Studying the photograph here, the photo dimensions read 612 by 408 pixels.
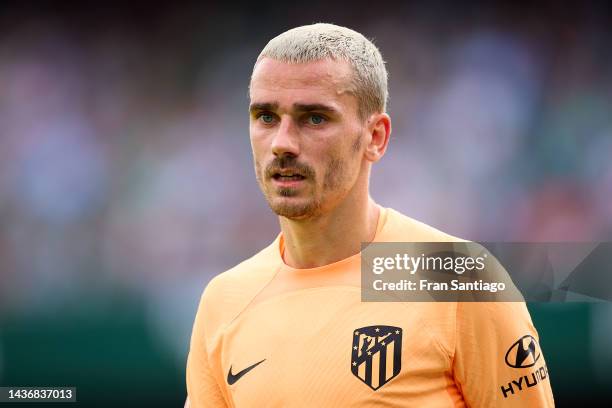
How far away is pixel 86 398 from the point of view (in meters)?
8.41

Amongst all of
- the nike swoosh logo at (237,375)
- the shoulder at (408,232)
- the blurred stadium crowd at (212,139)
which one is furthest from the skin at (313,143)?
the blurred stadium crowd at (212,139)

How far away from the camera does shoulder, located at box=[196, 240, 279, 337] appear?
10.5 ft

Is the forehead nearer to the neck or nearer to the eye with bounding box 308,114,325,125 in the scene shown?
the eye with bounding box 308,114,325,125

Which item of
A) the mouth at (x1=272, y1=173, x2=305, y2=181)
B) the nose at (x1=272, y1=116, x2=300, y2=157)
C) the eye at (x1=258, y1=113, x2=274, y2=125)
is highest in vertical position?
the eye at (x1=258, y1=113, x2=274, y2=125)

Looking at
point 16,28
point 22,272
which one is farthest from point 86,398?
point 16,28

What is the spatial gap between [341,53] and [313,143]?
1.18 feet

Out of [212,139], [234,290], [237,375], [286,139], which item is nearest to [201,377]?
[237,375]

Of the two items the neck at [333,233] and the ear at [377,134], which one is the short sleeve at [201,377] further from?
the ear at [377,134]

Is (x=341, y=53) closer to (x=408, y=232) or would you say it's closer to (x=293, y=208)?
(x=293, y=208)

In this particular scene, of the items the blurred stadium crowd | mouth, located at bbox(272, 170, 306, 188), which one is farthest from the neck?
the blurred stadium crowd

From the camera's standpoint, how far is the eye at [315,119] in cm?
280

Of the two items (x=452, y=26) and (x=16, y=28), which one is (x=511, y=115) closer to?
(x=452, y=26)

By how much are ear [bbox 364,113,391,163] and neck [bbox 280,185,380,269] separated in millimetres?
165

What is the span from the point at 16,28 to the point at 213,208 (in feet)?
11.5
